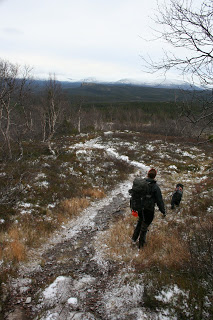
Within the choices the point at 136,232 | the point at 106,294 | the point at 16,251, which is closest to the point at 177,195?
the point at 136,232

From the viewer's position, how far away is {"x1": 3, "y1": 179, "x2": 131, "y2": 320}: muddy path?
3.44 m

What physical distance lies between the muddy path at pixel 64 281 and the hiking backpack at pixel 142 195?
1.80m

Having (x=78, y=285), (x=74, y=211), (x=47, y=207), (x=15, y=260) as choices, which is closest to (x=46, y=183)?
(x=47, y=207)

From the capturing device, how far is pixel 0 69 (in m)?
11.4

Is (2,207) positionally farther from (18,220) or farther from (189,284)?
(189,284)

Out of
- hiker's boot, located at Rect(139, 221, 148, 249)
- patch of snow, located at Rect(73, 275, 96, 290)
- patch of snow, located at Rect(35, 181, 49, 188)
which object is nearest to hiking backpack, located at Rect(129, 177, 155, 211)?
hiker's boot, located at Rect(139, 221, 148, 249)

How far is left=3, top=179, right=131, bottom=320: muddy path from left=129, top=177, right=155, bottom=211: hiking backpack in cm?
180

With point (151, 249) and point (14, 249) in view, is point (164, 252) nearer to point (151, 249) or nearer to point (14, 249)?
point (151, 249)

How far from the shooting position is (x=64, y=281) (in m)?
4.22

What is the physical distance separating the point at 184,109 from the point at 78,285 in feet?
15.3

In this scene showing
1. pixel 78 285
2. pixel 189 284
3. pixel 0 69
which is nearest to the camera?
pixel 189 284

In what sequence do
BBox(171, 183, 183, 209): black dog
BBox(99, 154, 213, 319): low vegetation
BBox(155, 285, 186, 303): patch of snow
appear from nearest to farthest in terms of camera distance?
BBox(99, 154, 213, 319): low vegetation, BBox(155, 285, 186, 303): patch of snow, BBox(171, 183, 183, 209): black dog

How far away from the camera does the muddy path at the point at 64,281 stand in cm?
344

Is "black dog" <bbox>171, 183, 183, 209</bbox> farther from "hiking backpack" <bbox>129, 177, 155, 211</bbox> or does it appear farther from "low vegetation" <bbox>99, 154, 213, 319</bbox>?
"hiking backpack" <bbox>129, 177, 155, 211</bbox>
